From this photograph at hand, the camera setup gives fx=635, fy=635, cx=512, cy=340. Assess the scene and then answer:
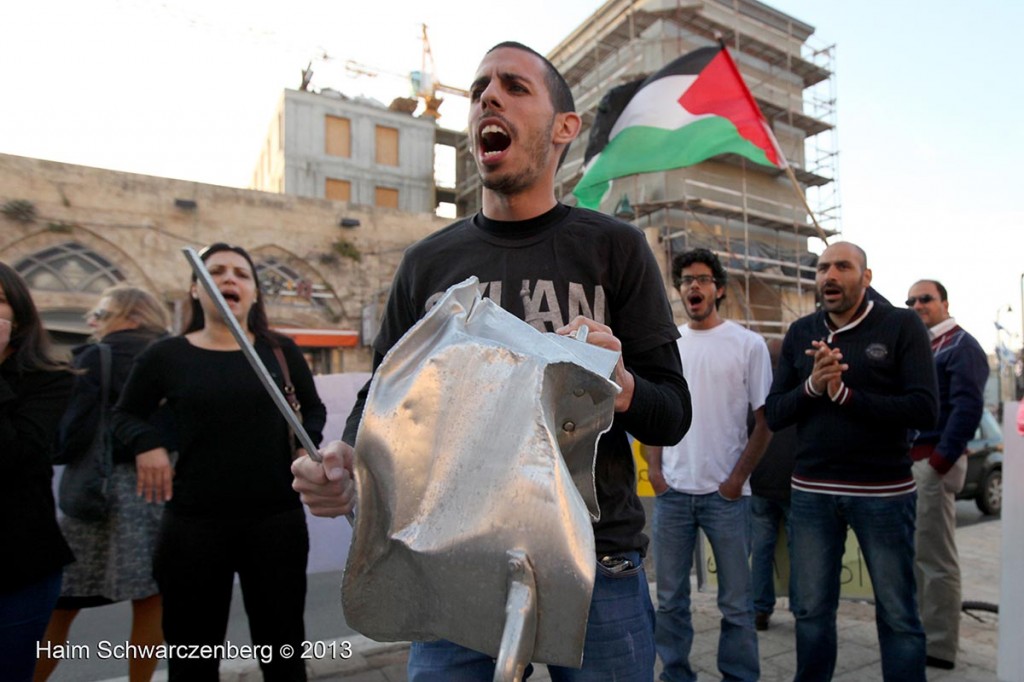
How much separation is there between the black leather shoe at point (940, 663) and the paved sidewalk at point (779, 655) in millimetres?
39

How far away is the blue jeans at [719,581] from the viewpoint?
10.5ft

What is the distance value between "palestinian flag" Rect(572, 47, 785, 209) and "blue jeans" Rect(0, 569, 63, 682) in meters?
5.36

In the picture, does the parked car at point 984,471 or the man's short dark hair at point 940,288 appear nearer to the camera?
the man's short dark hair at point 940,288

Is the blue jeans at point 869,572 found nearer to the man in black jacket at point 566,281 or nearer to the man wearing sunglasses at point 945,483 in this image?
the man wearing sunglasses at point 945,483

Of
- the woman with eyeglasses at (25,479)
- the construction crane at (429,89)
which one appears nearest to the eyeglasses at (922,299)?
the woman with eyeglasses at (25,479)

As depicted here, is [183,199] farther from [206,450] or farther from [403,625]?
[403,625]

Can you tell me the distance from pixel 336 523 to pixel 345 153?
30.1 m

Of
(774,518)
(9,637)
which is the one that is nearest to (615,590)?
(9,637)

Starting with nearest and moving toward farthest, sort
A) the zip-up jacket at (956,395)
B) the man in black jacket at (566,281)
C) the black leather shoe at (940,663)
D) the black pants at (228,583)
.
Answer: the man in black jacket at (566,281) → the black pants at (228,583) → the black leather shoe at (940,663) → the zip-up jacket at (956,395)

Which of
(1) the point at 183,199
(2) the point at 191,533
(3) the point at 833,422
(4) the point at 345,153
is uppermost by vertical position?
(4) the point at 345,153

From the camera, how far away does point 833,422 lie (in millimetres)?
3031

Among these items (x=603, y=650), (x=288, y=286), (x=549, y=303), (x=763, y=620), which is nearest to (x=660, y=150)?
(x=763, y=620)

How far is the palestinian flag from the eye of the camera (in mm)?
5996

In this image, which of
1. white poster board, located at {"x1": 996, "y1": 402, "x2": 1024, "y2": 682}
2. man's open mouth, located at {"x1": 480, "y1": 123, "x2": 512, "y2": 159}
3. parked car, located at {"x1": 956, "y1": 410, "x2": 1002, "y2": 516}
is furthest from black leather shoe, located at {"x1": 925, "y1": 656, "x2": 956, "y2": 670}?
parked car, located at {"x1": 956, "y1": 410, "x2": 1002, "y2": 516}
